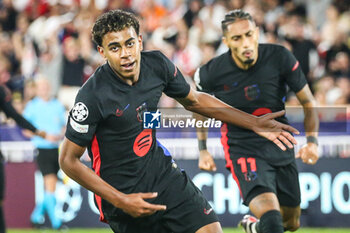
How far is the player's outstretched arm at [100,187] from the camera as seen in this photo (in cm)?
470

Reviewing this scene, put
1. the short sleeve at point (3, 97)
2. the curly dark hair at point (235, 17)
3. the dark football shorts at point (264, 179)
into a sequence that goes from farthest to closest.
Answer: the short sleeve at point (3, 97), the curly dark hair at point (235, 17), the dark football shorts at point (264, 179)

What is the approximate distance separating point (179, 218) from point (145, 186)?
355mm

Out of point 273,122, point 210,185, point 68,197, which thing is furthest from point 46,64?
point 273,122

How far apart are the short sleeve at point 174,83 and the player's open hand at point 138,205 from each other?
92cm

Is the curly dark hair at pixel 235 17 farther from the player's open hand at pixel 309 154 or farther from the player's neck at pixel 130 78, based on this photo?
the player's neck at pixel 130 78

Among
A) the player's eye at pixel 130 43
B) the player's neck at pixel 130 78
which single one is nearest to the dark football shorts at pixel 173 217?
the player's neck at pixel 130 78

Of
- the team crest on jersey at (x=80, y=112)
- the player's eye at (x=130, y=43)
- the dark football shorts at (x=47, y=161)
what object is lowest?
the dark football shorts at (x=47, y=161)

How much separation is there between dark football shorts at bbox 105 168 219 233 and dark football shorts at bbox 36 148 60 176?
198 inches

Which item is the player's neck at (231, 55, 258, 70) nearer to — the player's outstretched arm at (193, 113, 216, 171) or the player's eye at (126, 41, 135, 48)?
the player's outstretched arm at (193, 113, 216, 171)

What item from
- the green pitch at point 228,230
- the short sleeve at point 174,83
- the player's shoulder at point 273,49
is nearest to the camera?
the short sleeve at point 174,83

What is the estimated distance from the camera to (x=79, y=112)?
4.66 m

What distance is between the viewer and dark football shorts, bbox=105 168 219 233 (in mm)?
5074

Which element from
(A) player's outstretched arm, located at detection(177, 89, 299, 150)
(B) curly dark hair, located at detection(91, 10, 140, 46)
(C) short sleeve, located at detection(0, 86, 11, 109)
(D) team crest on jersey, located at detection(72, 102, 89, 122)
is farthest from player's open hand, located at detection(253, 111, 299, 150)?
(C) short sleeve, located at detection(0, 86, 11, 109)

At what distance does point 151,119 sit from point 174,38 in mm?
8179
